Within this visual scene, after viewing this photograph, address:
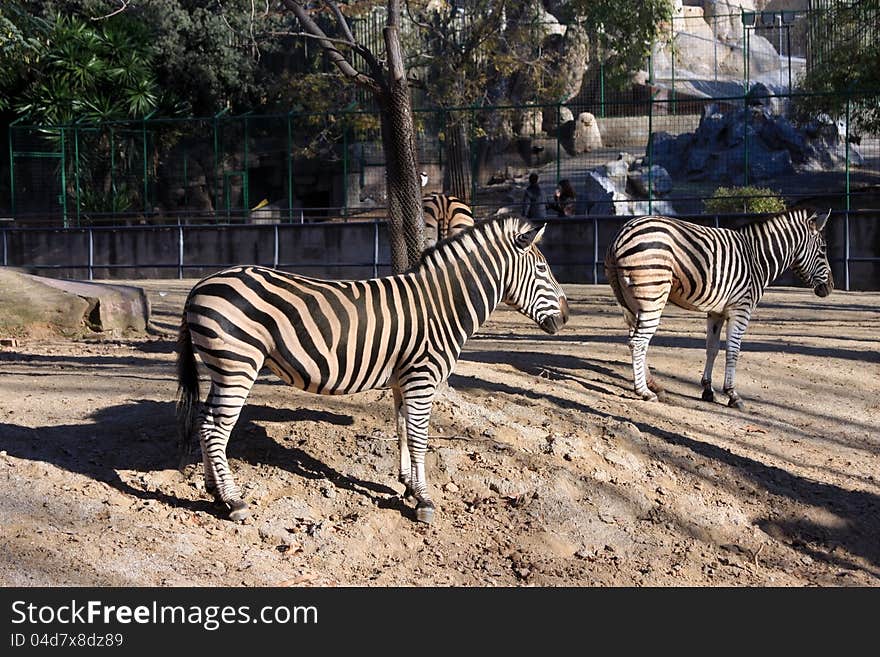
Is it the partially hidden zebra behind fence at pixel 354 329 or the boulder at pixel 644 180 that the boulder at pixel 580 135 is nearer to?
the boulder at pixel 644 180

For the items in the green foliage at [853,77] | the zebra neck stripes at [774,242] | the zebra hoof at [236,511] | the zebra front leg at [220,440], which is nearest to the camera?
the zebra front leg at [220,440]

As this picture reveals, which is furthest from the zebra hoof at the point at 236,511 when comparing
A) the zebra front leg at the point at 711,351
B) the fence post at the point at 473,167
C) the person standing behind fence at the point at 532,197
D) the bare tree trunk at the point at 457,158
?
the bare tree trunk at the point at 457,158

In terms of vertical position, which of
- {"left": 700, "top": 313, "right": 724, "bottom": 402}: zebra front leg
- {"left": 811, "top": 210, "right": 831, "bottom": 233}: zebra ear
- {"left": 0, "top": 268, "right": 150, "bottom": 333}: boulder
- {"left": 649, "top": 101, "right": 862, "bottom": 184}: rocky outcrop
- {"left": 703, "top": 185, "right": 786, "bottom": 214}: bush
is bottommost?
{"left": 700, "top": 313, "right": 724, "bottom": 402}: zebra front leg

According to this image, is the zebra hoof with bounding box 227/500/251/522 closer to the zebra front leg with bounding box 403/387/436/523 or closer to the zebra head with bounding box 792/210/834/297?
the zebra front leg with bounding box 403/387/436/523

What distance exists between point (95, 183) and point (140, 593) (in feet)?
82.1

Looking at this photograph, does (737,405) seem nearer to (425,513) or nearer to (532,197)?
(425,513)

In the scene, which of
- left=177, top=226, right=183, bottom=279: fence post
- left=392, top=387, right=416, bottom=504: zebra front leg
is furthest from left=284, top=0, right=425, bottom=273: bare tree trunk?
left=177, top=226, right=183, bottom=279: fence post

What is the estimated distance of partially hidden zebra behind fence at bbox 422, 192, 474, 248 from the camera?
1579 cm

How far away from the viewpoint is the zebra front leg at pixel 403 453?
715 centimetres

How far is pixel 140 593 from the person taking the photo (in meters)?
5.59

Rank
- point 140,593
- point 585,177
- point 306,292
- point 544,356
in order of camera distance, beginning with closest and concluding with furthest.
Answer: point 140,593 → point 306,292 → point 544,356 → point 585,177

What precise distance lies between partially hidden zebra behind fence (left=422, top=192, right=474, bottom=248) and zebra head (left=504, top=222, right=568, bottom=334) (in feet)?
26.1

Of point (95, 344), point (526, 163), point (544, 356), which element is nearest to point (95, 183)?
point (526, 163)

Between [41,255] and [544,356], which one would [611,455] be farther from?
[41,255]
